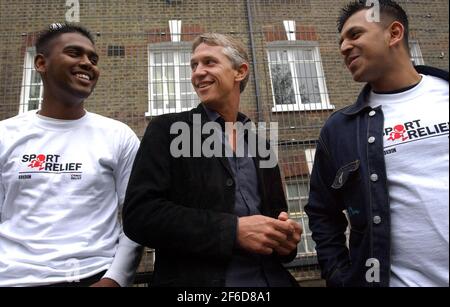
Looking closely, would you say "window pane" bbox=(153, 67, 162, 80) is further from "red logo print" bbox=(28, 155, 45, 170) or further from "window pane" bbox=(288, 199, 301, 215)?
"red logo print" bbox=(28, 155, 45, 170)

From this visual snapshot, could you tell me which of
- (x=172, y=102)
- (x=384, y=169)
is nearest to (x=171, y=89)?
(x=172, y=102)

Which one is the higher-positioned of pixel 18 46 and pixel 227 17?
Answer: pixel 227 17

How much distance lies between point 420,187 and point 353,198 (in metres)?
0.32

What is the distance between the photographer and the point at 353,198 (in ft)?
5.88

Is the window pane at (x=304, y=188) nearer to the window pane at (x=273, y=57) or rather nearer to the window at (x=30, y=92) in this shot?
the window pane at (x=273, y=57)

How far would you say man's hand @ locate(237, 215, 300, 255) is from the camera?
1.51 metres

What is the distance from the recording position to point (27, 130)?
6.89ft

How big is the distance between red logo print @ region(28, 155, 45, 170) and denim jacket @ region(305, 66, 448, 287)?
152 centimetres

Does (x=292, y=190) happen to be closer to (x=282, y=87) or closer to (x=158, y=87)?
(x=282, y=87)

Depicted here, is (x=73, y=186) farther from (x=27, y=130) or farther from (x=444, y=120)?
(x=444, y=120)

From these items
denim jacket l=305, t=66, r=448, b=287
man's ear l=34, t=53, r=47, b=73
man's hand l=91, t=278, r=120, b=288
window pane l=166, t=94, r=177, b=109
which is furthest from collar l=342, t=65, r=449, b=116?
window pane l=166, t=94, r=177, b=109

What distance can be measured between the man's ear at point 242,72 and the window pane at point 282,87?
104 inches
